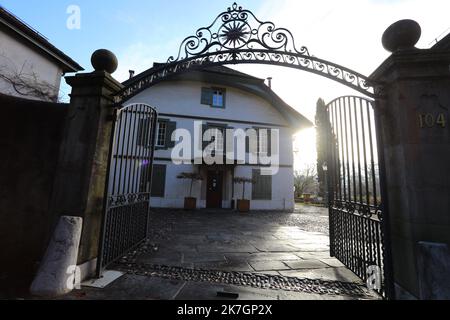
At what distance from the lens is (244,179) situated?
1230cm

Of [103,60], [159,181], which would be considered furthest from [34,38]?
[159,181]

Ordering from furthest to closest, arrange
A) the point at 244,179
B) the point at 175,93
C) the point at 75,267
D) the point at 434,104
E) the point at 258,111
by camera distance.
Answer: the point at 258,111 < the point at 175,93 < the point at 244,179 < the point at 75,267 < the point at 434,104

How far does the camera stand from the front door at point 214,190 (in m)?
13.0

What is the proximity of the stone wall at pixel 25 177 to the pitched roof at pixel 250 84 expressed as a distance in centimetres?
1028

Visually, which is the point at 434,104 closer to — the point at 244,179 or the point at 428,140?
the point at 428,140

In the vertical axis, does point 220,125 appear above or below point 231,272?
above

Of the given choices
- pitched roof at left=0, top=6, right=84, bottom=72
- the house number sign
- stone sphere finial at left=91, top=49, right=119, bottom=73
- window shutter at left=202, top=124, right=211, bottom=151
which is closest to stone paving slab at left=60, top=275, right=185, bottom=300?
stone sphere finial at left=91, top=49, right=119, bottom=73

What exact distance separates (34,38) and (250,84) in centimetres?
1049

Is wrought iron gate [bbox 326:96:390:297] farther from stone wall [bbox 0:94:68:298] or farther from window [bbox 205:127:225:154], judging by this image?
window [bbox 205:127:225:154]

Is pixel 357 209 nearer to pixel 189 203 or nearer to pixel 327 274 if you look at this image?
pixel 327 274

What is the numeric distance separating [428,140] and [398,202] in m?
0.76

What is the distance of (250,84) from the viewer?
44.6ft

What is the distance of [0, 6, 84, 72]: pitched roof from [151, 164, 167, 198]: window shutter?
20.2ft
